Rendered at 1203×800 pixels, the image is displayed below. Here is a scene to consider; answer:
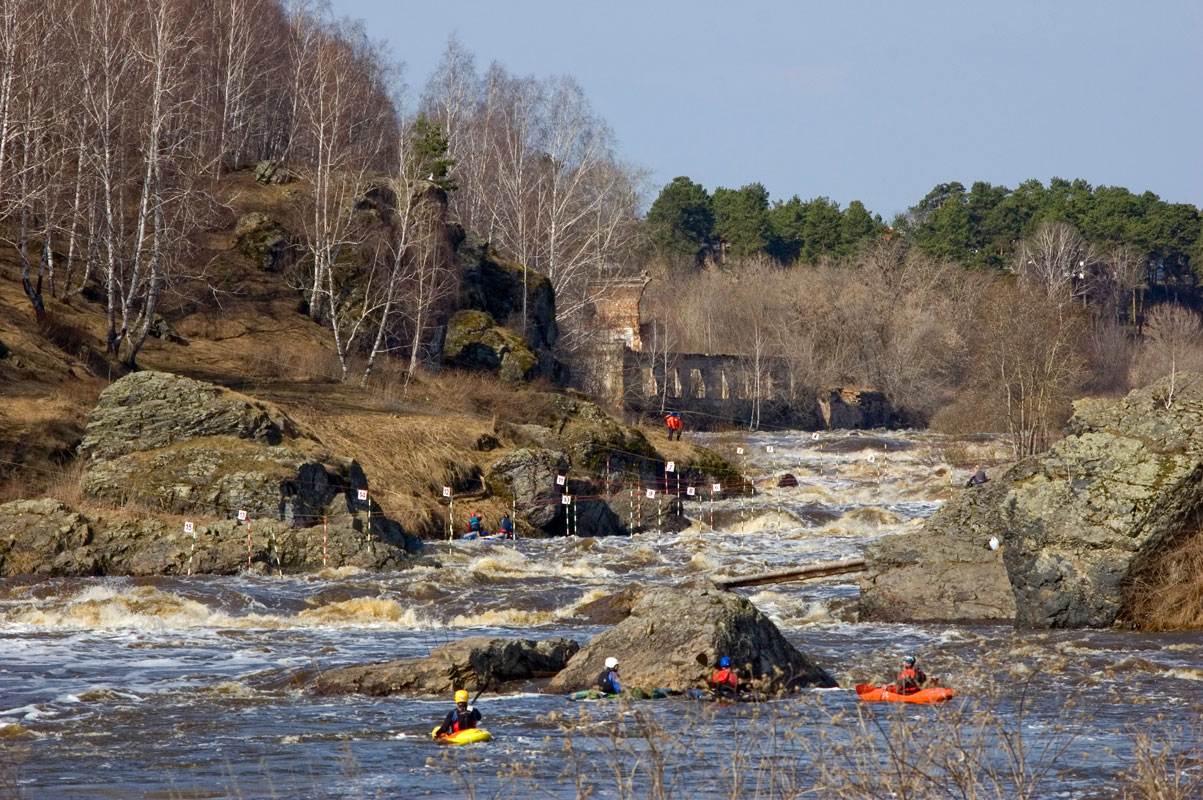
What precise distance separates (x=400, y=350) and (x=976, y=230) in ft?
276

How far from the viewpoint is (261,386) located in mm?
37094

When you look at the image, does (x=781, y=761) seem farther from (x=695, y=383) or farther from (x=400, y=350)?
(x=695, y=383)

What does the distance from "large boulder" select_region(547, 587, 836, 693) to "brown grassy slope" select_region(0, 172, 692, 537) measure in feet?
49.5

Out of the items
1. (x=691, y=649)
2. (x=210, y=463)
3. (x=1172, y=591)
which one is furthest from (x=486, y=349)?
(x=691, y=649)

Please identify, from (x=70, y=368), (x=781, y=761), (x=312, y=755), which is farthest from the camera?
(x=70, y=368)

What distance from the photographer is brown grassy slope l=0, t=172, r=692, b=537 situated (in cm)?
2881

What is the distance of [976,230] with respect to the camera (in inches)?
4690

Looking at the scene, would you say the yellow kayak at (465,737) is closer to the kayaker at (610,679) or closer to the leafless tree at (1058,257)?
the kayaker at (610,679)

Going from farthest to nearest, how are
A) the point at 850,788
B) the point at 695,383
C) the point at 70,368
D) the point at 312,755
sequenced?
the point at 695,383
the point at 70,368
the point at 312,755
the point at 850,788

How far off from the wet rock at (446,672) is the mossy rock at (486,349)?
102 feet

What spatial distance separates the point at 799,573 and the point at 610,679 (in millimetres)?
9579

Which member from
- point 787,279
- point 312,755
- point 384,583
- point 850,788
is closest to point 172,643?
point 384,583

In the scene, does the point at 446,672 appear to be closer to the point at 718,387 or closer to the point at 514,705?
the point at 514,705

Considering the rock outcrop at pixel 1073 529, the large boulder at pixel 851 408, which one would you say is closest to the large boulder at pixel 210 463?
Answer: the rock outcrop at pixel 1073 529
